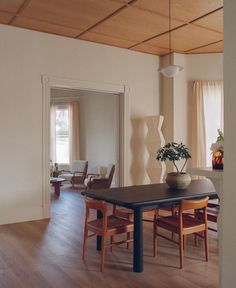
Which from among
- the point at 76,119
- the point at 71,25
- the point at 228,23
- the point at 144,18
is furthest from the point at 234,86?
the point at 76,119

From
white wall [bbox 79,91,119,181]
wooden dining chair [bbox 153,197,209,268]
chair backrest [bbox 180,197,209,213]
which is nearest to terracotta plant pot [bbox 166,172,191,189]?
wooden dining chair [bbox 153,197,209,268]

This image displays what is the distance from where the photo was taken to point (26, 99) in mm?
4934

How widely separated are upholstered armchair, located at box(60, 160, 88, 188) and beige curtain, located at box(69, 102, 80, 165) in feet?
2.10

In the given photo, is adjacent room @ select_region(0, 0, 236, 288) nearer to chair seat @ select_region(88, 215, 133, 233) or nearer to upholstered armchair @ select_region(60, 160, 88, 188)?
chair seat @ select_region(88, 215, 133, 233)

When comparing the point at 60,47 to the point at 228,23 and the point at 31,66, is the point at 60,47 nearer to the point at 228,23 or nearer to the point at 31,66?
the point at 31,66

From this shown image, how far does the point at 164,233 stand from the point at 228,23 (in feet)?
11.0

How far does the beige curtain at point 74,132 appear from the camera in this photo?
9.62 metres

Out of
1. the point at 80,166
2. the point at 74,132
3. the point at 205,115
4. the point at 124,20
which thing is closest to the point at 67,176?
the point at 80,166

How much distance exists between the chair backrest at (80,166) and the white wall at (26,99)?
146 inches

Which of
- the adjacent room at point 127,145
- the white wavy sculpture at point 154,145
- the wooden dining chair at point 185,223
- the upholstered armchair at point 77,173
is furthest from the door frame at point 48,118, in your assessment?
the upholstered armchair at point 77,173

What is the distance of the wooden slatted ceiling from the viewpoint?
4.08m

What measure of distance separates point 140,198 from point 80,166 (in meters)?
5.89

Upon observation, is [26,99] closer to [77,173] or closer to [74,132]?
[77,173]

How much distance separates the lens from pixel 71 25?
15.8 ft
